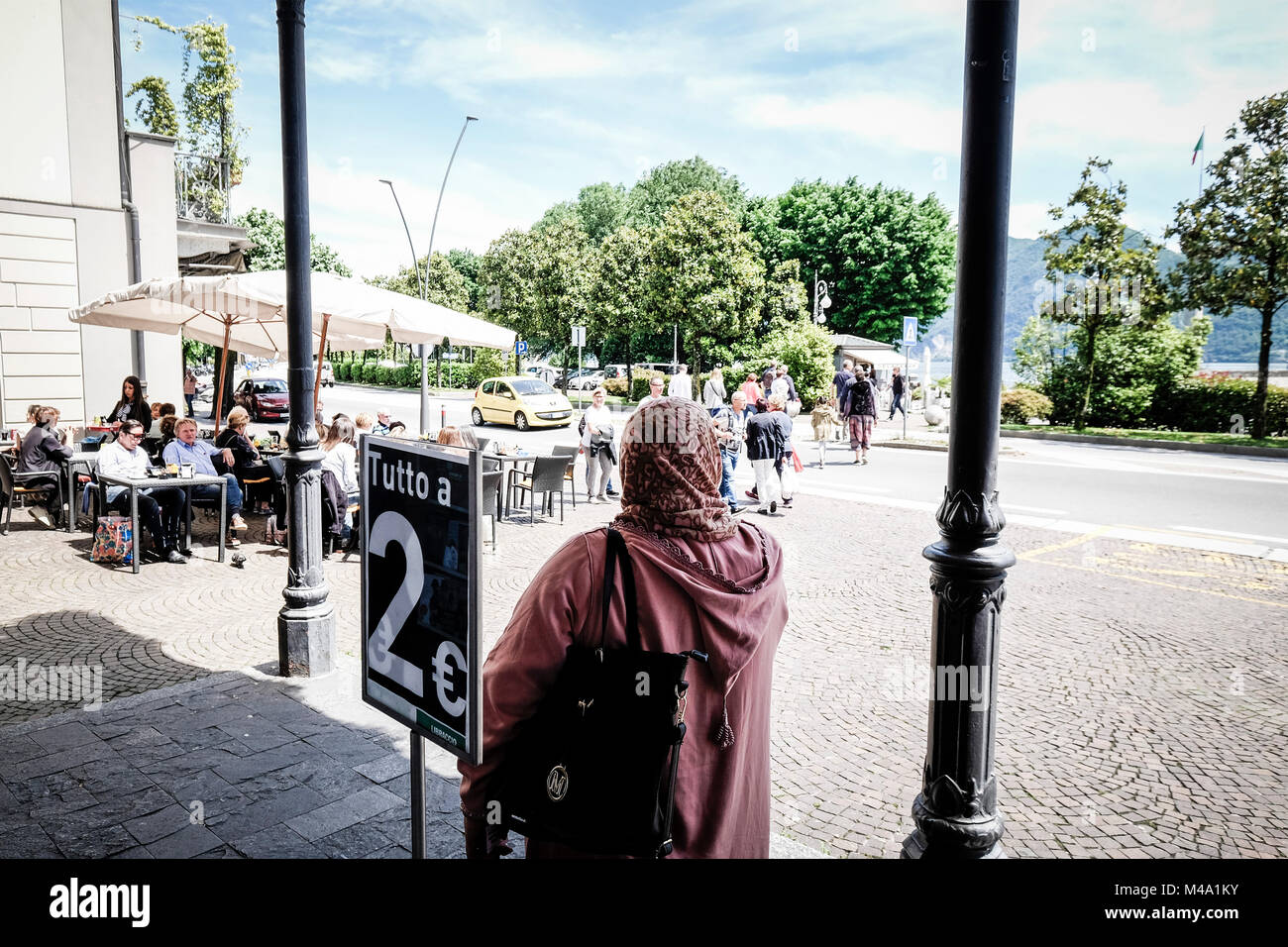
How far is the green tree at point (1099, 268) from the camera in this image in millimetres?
24406

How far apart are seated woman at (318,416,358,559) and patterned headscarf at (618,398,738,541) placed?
7477 millimetres

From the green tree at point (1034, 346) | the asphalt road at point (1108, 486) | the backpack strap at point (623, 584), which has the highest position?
the green tree at point (1034, 346)

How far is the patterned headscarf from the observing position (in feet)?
6.82

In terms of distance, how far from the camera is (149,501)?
28.1 feet

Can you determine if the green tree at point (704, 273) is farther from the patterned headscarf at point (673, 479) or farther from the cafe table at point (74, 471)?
the patterned headscarf at point (673, 479)

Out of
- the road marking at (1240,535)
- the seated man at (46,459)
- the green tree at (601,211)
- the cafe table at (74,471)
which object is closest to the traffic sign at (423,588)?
the cafe table at (74,471)

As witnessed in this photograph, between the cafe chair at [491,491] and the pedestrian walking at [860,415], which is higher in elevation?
the pedestrian walking at [860,415]

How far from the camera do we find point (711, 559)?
206 cm

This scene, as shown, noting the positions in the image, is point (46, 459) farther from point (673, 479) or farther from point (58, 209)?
point (673, 479)

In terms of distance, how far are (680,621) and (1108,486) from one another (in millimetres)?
14784

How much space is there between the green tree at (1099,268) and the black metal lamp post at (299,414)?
24061 mm
